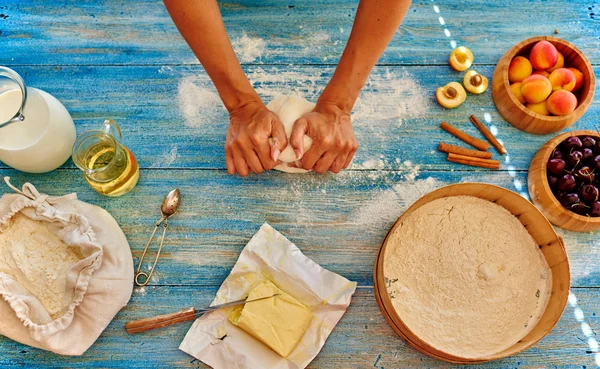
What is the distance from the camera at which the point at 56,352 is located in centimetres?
97

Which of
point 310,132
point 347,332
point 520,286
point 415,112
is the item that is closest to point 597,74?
point 415,112

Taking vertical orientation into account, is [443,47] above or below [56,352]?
above

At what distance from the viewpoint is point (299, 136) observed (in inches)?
40.7

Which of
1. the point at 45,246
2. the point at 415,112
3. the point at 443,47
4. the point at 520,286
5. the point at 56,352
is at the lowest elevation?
the point at 56,352

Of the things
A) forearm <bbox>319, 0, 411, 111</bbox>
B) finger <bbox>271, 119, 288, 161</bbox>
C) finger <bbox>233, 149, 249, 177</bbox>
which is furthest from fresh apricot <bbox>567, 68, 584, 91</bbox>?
finger <bbox>233, 149, 249, 177</bbox>

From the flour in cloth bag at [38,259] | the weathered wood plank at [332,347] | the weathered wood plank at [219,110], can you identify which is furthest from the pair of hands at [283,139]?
the flour in cloth bag at [38,259]

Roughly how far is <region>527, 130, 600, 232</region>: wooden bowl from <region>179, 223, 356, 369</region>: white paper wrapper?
1.78 ft

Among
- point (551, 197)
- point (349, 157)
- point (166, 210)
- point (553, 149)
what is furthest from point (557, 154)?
point (166, 210)

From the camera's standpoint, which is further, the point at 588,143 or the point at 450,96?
the point at 450,96

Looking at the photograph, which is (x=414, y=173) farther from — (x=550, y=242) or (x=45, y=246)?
(x=45, y=246)

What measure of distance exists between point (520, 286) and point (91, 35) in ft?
4.50

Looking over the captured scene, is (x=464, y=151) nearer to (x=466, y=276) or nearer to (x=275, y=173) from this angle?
(x=466, y=276)

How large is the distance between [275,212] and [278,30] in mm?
572

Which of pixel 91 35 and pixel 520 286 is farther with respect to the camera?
pixel 91 35
